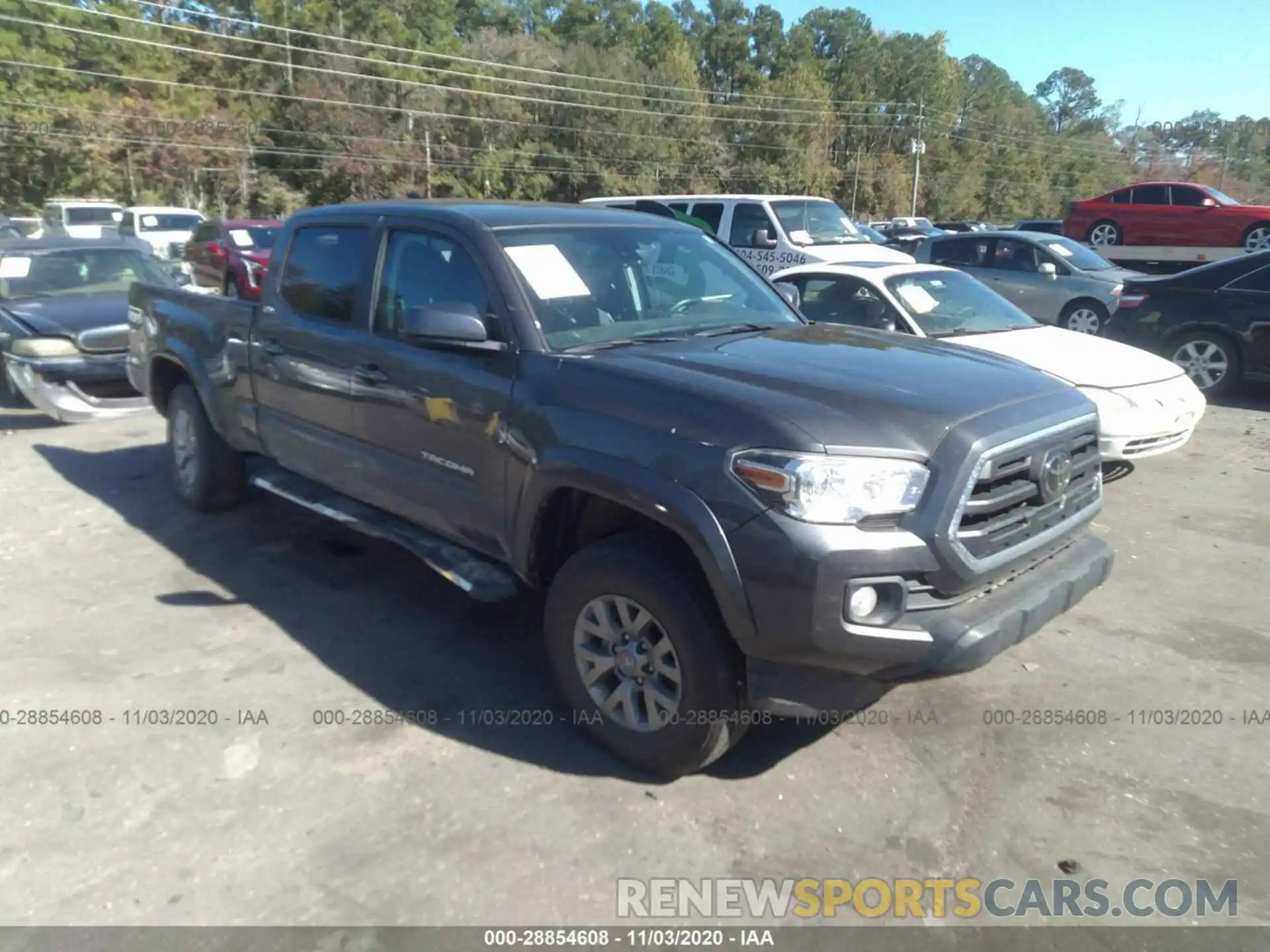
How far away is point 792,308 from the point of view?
4.86 m

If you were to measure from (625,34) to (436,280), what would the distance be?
7597 centimetres

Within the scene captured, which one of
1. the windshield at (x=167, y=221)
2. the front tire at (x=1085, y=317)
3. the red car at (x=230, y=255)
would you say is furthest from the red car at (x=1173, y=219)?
the windshield at (x=167, y=221)

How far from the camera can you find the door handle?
446 centimetres

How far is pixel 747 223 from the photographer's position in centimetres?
1360

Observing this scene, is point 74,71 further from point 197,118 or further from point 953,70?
point 953,70

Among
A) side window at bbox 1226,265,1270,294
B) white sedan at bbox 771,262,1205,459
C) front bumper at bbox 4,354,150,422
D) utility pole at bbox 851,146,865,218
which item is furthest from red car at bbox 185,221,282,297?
utility pole at bbox 851,146,865,218

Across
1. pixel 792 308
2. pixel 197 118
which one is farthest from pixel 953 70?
pixel 792 308

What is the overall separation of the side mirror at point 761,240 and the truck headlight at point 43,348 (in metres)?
7.83

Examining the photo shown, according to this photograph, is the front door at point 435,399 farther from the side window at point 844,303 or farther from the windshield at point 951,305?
the windshield at point 951,305

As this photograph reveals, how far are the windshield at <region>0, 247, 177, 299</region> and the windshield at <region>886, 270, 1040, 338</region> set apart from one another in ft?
21.9

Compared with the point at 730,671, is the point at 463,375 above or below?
above

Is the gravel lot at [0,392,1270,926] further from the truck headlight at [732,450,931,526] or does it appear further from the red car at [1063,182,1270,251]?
the red car at [1063,182,1270,251]

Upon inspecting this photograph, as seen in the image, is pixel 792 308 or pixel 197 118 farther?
pixel 197 118

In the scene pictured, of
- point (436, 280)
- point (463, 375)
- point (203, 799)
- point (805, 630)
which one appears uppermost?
point (436, 280)
